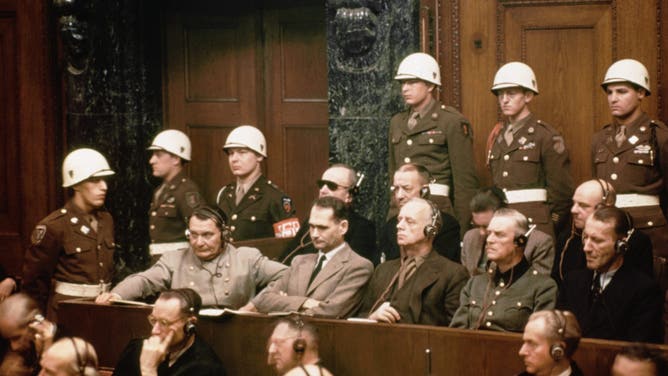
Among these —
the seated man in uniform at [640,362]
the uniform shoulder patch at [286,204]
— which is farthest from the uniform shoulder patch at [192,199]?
the seated man in uniform at [640,362]

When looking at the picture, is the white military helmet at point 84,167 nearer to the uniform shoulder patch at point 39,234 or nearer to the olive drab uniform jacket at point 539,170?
the uniform shoulder patch at point 39,234

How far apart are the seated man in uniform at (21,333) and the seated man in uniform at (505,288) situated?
207cm

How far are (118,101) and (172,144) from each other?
3.26ft

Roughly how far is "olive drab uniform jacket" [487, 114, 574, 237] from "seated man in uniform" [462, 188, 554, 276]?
1.54 ft

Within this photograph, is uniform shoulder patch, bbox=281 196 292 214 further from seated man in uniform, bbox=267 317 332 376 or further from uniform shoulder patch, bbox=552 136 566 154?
seated man in uniform, bbox=267 317 332 376

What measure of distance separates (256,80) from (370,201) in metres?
1.82

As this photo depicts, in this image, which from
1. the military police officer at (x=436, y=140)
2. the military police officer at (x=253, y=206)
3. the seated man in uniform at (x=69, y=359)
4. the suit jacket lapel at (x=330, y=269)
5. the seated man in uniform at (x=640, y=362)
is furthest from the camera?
the military police officer at (x=253, y=206)

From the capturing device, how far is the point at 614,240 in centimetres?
550

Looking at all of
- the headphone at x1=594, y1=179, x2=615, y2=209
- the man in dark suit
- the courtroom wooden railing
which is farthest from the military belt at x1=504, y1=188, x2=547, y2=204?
the courtroom wooden railing

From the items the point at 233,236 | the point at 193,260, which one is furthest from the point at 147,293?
the point at 233,236

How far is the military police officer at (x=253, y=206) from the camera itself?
750cm

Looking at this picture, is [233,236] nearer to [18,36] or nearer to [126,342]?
[126,342]

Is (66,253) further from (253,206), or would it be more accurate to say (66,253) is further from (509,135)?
(509,135)

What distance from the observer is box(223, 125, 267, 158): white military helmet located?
7660 mm
